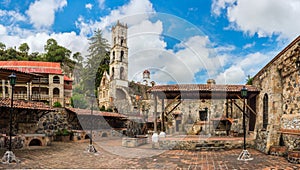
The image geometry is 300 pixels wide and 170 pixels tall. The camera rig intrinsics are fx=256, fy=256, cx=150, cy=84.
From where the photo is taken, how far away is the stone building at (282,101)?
7906 mm

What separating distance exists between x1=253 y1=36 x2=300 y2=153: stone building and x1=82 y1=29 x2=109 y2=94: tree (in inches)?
1003

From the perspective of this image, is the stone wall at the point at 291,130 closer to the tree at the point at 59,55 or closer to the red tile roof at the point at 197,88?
the red tile roof at the point at 197,88

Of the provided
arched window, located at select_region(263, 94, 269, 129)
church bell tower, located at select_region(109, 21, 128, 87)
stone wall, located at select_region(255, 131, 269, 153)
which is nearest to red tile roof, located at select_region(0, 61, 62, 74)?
church bell tower, located at select_region(109, 21, 128, 87)

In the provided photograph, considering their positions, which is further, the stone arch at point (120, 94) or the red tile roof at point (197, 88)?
the stone arch at point (120, 94)

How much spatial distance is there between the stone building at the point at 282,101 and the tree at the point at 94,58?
2548cm

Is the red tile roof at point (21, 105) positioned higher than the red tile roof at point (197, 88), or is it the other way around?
the red tile roof at point (197, 88)

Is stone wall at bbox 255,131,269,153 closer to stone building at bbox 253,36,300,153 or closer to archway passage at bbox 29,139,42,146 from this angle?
stone building at bbox 253,36,300,153

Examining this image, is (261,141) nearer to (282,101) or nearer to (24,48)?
(282,101)

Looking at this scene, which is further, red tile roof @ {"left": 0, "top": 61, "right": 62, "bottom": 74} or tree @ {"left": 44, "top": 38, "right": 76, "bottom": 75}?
tree @ {"left": 44, "top": 38, "right": 76, "bottom": 75}

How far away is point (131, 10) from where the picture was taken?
11.8 metres

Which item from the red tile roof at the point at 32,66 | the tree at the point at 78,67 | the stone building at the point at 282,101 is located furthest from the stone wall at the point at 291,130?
the tree at the point at 78,67

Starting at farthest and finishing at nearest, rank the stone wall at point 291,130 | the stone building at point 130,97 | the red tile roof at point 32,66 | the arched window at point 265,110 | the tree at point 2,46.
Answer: the tree at point 2,46
the red tile roof at point 32,66
the stone building at point 130,97
the arched window at point 265,110
the stone wall at point 291,130

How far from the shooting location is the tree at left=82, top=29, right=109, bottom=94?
32.9 m

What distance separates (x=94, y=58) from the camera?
35.6 metres
